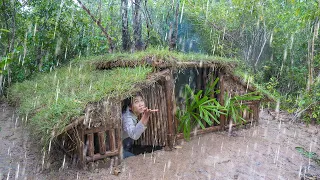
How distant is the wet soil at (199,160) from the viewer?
4738mm

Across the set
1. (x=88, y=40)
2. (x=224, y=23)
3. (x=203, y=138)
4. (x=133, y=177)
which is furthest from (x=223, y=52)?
(x=133, y=177)

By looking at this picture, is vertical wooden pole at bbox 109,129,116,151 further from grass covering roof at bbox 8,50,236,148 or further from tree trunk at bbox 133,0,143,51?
tree trunk at bbox 133,0,143,51

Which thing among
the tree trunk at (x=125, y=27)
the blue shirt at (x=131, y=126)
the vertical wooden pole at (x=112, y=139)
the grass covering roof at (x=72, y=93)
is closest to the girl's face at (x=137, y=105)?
the blue shirt at (x=131, y=126)

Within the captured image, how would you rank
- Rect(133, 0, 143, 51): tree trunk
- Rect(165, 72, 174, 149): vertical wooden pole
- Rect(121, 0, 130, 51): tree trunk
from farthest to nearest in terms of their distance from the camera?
Rect(133, 0, 143, 51): tree trunk, Rect(121, 0, 130, 51): tree trunk, Rect(165, 72, 174, 149): vertical wooden pole

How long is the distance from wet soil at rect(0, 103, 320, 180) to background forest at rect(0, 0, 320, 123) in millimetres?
1917

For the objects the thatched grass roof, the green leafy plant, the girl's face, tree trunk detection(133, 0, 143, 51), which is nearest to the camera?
the girl's face

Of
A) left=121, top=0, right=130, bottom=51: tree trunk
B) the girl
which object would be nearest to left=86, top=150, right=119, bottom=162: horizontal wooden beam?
the girl

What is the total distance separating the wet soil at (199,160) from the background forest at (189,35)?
192 cm

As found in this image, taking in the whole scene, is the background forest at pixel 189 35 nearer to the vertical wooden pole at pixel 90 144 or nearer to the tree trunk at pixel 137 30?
the tree trunk at pixel 137 30

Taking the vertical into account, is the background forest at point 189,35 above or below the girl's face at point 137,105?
above

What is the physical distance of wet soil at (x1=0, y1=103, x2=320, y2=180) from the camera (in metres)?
4.74

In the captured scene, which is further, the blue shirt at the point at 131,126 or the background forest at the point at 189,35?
the background forest at the point at 189,35

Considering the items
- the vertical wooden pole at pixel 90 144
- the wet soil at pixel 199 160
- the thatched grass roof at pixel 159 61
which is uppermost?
the thatched grass roof at pixel 159 61

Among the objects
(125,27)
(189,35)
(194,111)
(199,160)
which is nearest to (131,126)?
(199,160)
